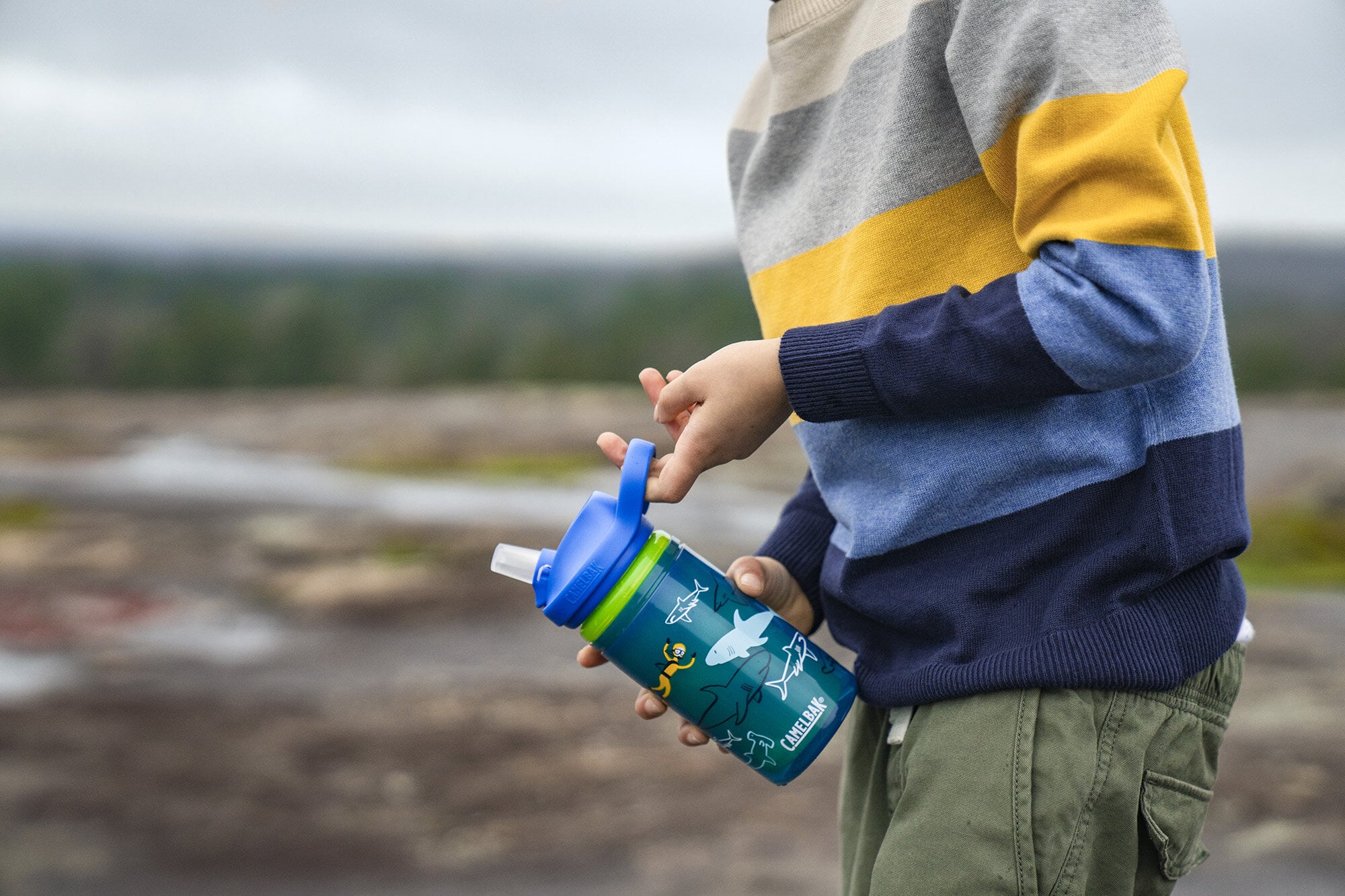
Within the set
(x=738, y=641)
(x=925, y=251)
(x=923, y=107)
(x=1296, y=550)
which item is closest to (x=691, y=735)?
(x=738, y=641)

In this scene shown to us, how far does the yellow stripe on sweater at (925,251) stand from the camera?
2.87 feet

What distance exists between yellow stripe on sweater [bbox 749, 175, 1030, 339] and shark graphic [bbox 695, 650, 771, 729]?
0.32m

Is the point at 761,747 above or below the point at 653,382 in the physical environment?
below

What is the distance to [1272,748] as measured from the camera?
273 centimetres

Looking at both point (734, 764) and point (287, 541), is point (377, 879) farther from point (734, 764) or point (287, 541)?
point (287, 541)

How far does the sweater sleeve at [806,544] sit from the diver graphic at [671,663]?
240 millimetres

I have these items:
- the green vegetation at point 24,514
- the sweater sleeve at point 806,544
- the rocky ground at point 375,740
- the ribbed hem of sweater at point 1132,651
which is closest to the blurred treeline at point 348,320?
the green vegetation at point 24,514

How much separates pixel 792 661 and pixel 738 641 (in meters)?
0.06

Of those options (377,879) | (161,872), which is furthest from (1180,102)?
(161,872)

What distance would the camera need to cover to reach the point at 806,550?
1.15 metres

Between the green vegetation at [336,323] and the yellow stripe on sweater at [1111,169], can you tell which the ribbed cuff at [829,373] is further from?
the green vegetation at [336,323]

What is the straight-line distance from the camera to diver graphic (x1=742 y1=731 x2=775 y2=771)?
95 centimetres

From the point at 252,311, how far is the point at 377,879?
616cm

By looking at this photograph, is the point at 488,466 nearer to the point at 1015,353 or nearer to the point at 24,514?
the point at 24,514
